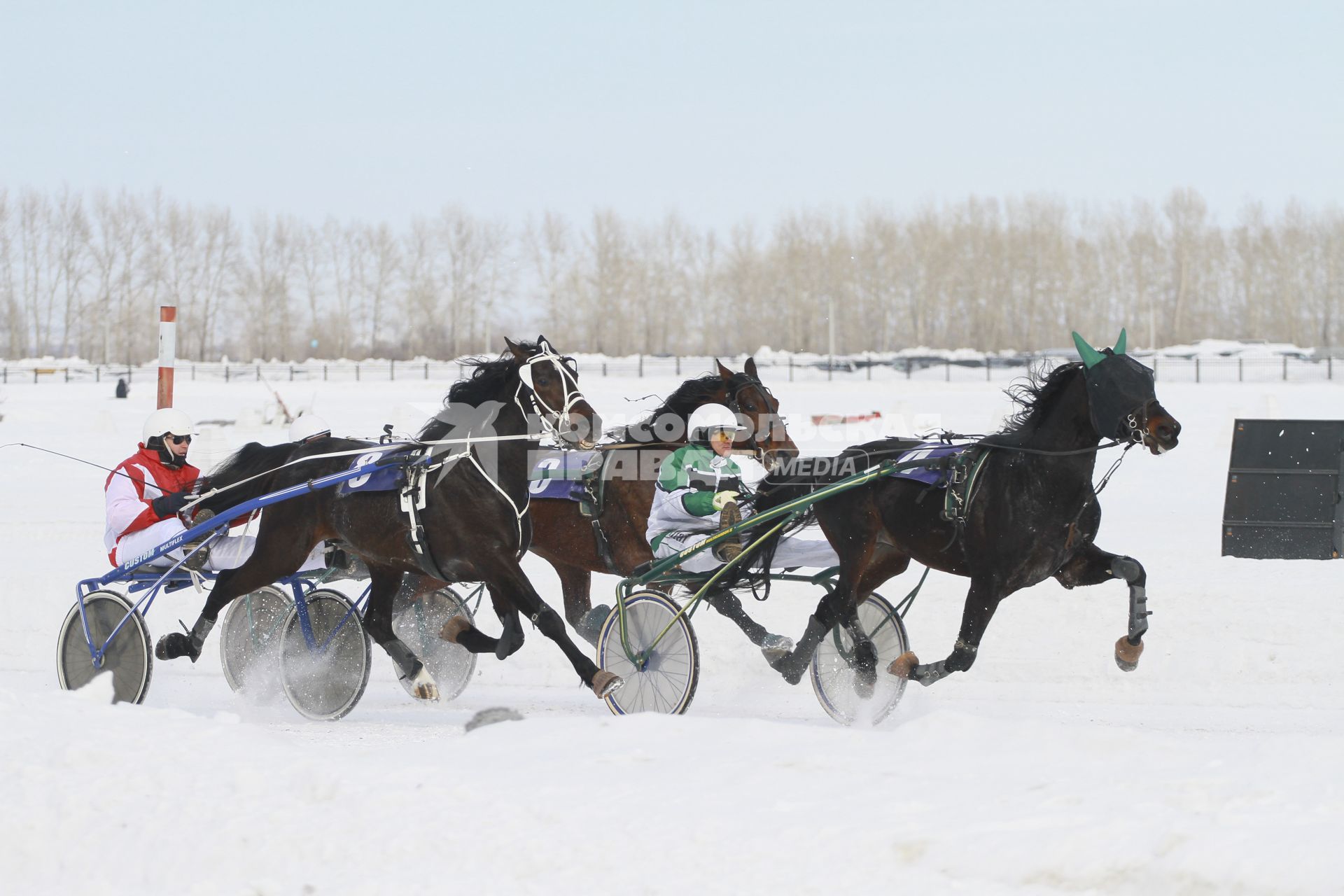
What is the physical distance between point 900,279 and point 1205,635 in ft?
193

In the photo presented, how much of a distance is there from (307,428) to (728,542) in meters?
2.94

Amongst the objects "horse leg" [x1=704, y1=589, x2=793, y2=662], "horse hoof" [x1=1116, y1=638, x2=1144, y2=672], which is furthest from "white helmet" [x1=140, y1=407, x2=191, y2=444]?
"horse hoof" [x1=1116, y1=638, x2=1144, y2=672]

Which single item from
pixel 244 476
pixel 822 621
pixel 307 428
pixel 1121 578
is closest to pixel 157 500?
pixel 244 476

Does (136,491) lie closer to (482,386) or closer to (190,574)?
(190,574)

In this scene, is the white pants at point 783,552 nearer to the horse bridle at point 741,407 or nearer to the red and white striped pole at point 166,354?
the horse bridle at point 741,407

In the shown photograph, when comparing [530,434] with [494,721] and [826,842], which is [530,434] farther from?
[826,842]

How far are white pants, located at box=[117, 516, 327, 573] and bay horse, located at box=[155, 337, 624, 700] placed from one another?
6 cm

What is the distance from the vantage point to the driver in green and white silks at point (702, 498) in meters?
7.07

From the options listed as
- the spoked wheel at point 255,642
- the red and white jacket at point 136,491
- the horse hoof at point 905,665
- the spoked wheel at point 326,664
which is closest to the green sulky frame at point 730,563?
the horse hoof at point 905,665

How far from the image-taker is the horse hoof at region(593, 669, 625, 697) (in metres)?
6.36

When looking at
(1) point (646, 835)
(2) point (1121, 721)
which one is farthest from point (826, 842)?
(2) point (1121, 721)

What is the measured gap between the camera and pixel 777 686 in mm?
8031

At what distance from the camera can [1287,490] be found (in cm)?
930

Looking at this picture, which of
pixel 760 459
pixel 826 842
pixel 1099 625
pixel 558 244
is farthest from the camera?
pixel 558 244
